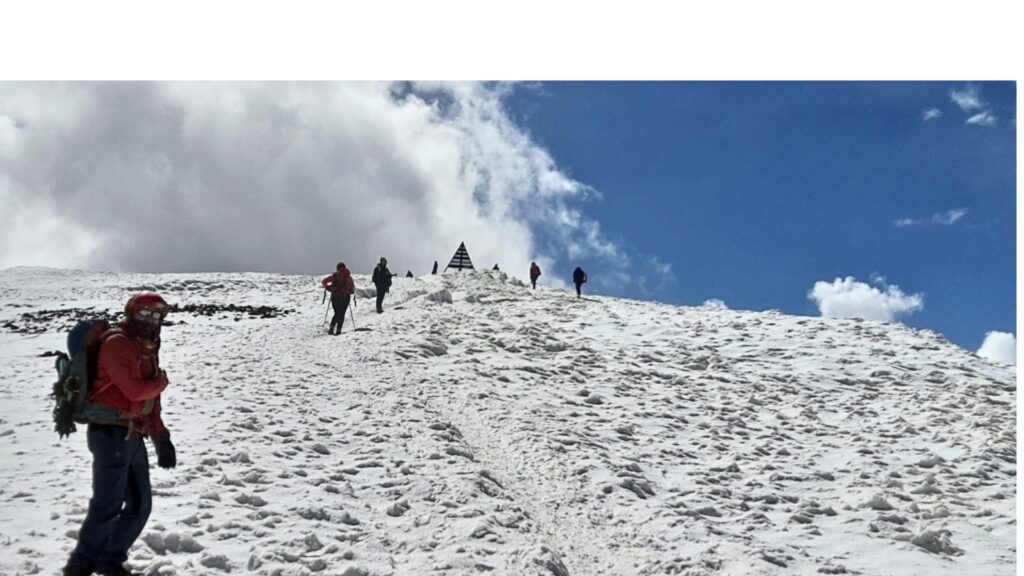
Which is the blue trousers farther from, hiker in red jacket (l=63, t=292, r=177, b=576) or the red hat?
the red hat

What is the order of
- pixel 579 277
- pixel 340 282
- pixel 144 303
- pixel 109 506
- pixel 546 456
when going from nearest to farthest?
pixel 109 506
pixel 144 303
pixel 546 456
pixel 340 282
pixel 579 277

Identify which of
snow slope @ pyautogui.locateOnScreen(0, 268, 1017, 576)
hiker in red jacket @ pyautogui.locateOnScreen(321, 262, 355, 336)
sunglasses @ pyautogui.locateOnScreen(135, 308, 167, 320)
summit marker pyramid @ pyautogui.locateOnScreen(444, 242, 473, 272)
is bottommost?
snow slope @ pyautogui.locateOnScreen(0, 268, 1017, 576)

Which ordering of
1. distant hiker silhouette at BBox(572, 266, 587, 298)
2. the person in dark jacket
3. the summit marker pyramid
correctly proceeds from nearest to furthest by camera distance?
the person in dark jacket, distant hiker silhouette at BBox(572, 266, 587, 298), the summit marker pyramid

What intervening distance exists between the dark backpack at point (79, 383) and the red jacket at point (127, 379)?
0.05 meters

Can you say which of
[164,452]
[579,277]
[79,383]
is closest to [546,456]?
[164,452]

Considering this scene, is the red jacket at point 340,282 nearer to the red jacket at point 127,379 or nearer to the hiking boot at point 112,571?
the red jacket at point 127,379

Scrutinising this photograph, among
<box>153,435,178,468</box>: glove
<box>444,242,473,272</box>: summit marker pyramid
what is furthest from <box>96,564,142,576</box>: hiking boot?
<box>444,242,473,272</box>: summit marker pyramid

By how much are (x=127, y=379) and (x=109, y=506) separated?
1.03 m

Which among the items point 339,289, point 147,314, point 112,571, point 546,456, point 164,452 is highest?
point 339,289

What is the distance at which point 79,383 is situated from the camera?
4809 millimetres

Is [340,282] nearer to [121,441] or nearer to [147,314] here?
[147,314]

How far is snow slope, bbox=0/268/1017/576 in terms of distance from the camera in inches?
263

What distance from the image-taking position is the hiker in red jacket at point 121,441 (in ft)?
15.9

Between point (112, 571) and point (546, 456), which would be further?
point (546, 456)
